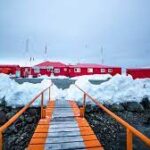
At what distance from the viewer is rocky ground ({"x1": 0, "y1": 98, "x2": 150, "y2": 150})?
1151 centimetres

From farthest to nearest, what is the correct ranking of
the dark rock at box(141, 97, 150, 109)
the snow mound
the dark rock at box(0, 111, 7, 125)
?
the dark rock at box(141, 97, 150, 109)
the snow mound
the dark rock at box(0, 111, 7, 125)

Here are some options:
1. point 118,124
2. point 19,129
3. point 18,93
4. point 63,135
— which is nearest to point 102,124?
point 118,124

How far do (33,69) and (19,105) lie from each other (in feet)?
67.0

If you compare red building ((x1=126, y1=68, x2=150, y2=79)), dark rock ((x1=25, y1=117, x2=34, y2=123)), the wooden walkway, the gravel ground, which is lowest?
the gravel ground

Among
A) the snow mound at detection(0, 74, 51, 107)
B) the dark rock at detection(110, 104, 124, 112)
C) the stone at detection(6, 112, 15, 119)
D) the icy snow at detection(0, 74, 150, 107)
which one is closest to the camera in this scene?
the stone at detection(6, 112, 15, 119)

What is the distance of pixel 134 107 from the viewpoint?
1719cm

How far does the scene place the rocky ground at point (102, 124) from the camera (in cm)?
1151

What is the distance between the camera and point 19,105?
51.2 feet

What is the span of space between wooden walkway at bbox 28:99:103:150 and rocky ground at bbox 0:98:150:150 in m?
4.17

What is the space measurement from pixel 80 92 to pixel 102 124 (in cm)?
327

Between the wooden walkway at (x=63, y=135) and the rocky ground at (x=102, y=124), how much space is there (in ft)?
13.7

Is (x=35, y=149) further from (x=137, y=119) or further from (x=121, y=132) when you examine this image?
(x=137, y=119)

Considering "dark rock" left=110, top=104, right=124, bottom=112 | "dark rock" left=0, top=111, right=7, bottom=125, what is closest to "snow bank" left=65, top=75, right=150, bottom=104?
"dark rock" left=110, top=104, right=124, bottom=112

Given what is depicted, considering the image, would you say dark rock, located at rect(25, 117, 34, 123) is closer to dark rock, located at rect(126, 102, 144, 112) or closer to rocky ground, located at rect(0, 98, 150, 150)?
rocky ground, located at rect(0, 98, 150, 150)
